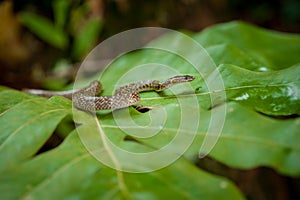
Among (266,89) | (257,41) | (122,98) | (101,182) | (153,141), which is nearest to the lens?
(101,182)

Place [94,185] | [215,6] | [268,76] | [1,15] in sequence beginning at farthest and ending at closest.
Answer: [215,6]
[1,15]
[268,76]
[94,185]

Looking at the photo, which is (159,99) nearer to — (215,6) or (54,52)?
(54,52)

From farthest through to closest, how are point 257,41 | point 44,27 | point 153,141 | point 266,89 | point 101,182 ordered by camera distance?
point 44,27 → point 257,41 → point 266,89 → point 153,141 → point 101,182

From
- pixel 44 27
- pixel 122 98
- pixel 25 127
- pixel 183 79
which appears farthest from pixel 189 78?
pixel 44 27

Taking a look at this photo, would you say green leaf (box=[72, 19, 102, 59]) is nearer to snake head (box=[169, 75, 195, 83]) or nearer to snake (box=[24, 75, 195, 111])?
snake (box=[24, 75, 195, 111])

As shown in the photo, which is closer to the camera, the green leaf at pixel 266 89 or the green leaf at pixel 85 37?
the green leaf at pixel 266 89

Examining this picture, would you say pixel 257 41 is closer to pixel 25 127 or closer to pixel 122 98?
pixel 122 98

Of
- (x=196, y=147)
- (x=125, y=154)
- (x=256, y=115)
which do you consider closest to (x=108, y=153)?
(x=125, y=154)

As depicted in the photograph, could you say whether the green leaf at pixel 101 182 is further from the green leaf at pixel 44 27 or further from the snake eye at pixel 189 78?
the green leaf at pixel 44 27

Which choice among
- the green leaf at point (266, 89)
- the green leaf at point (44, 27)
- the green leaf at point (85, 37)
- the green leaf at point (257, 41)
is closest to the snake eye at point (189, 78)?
A: the green leaf at point (266, 89)
